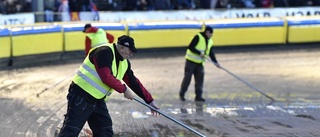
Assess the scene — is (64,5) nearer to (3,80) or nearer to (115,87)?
(3,80)

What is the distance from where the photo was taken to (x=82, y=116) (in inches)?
262

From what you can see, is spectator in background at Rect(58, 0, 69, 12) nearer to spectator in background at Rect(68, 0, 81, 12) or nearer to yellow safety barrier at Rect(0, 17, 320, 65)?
spectator in background at Rect(68, 0, 81, 12)

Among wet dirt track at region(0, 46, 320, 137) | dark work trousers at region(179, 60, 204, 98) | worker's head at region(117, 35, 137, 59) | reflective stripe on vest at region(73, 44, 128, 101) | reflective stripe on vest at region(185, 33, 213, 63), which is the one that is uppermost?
worker's head at region(117, 35, 137, 59)

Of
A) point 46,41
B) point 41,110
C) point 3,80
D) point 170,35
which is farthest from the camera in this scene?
point 170,35

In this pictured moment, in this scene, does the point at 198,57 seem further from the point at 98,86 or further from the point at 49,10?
the point at 49,10

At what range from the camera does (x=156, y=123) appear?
1003 centimetres

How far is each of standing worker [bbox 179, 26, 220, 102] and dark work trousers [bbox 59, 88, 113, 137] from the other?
5773 millimetres

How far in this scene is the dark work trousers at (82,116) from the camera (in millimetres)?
6641

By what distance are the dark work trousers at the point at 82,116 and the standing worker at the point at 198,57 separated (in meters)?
5.77

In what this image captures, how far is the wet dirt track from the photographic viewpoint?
9.61m

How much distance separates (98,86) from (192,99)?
20.5 ft

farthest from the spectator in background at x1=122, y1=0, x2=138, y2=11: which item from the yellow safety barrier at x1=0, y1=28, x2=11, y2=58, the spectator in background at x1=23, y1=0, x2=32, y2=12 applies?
the yellow safety barrier at x1=0, y1=28, x2=11, y2=58

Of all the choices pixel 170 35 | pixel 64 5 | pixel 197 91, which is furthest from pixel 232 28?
pixel 197 91

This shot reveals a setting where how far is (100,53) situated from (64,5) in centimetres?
1517
